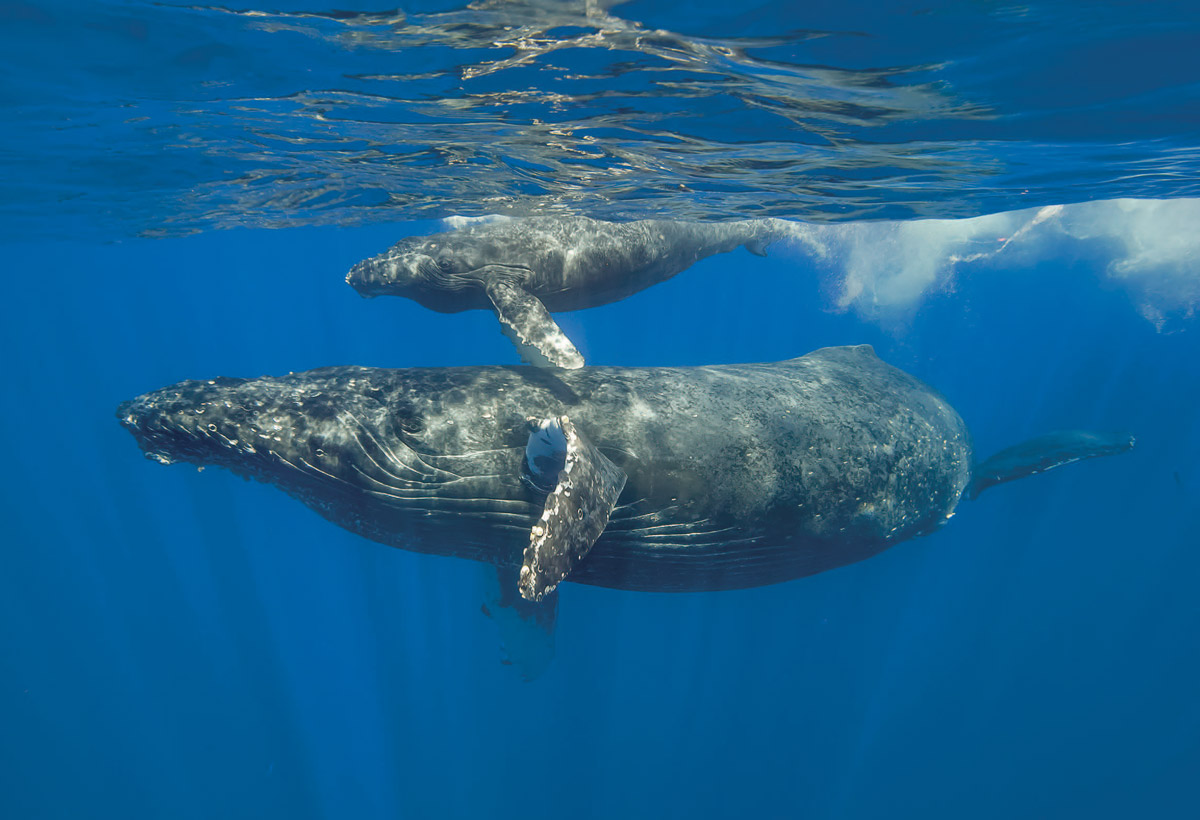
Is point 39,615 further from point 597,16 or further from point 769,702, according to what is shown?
point 597,16

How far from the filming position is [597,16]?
7094 millimetres

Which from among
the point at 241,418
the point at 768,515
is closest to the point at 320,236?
the point at 241,418

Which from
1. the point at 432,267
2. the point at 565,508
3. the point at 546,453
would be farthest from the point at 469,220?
the point at 565,508

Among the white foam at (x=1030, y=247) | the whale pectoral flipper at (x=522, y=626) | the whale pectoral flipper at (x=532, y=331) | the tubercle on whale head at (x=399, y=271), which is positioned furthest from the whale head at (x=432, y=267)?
the white foam at (x=1030, y=247)

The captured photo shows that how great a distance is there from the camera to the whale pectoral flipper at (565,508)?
400 centimetres

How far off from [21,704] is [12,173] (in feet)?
82.7

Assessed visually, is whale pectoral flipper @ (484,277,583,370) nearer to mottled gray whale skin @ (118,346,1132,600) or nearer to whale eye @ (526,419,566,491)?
mottled gray whale skin @ (118,346,1132,600)

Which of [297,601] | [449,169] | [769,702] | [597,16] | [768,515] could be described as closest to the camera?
[768,515]

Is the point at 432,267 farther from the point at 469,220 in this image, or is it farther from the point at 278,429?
the point at 469,220

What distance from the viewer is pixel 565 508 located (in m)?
4.38

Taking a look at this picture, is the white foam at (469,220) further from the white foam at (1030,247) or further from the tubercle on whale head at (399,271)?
the white foam at (1030,247)

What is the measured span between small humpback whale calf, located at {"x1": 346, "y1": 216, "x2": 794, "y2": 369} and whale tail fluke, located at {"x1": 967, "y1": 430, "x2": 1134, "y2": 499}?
7226 millimetres

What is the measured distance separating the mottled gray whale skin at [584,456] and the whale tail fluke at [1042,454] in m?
3.66

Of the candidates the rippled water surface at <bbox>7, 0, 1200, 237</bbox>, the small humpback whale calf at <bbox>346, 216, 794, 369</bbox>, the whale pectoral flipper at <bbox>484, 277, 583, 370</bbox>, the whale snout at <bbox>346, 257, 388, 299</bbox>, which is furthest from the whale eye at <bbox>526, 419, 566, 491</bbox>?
the whale snout at <bbox>346, 257, 388, 299</bbox>
